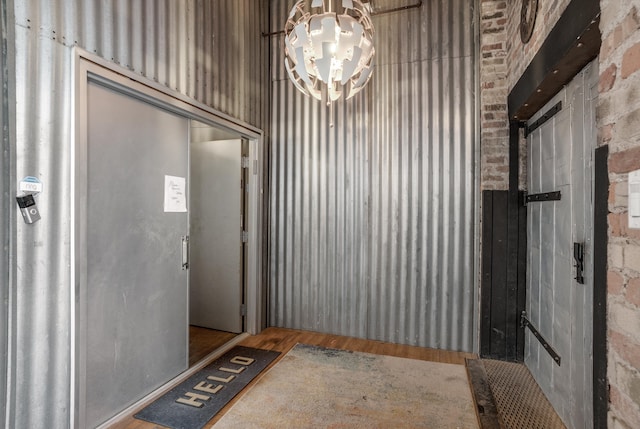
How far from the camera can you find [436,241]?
3227 mm

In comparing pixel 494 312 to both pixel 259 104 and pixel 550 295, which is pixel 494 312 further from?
pixel 259 104

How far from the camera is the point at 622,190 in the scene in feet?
3.71

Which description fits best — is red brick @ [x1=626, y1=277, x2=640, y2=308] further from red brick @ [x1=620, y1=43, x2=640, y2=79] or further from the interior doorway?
the interior doorway

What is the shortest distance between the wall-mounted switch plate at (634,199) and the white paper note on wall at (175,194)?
103 inches

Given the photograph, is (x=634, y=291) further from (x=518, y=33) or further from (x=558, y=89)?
(x=518, y=33)

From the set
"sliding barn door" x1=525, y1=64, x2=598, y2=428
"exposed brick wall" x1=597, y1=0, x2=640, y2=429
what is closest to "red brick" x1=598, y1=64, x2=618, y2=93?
"exposed brick wall" x1=597, y1=0, x2=640, y2=429

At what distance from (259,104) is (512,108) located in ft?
8.23

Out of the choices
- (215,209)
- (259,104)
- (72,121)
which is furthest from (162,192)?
(259,104)

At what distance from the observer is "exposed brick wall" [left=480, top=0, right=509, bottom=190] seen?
2.89m

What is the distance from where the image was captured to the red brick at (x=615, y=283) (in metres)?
1.13

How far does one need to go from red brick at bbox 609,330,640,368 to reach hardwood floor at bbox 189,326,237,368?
289cm

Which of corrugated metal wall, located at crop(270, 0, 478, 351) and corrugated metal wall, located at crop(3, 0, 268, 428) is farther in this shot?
corrugated metal wall, located at crop(270, 0, 478, 351)

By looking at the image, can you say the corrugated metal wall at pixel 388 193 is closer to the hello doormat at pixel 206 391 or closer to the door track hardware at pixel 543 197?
the door track hardware at pixel 543 197

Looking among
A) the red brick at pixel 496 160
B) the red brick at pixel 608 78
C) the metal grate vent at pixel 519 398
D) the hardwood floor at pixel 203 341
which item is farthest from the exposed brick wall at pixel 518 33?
the hardwood floor at pixel 203 341
